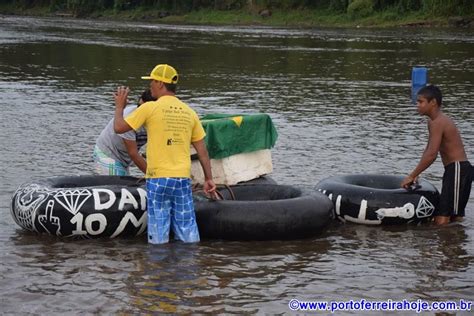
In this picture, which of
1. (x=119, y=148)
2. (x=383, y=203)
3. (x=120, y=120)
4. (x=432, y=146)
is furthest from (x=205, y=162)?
(x=432, y=146)

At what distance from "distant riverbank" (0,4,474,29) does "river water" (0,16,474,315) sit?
106 feet

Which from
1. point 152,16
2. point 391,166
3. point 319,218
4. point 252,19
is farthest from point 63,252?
point 152,16

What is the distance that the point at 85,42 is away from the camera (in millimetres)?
47844

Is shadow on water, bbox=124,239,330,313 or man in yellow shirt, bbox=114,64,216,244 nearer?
shadow on water, bbox=124,239,330,313

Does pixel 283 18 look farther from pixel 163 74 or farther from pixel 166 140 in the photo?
pixel 166 140

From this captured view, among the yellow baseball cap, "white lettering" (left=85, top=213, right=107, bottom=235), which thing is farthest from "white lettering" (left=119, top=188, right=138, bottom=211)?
the yellow baseball cap

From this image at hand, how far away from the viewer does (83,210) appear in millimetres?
9531

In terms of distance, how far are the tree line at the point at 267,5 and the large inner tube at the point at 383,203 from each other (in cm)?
6029

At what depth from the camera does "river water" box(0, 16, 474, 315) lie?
8.09 m

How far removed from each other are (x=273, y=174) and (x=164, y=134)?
5.08m

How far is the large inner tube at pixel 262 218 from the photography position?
9680mm

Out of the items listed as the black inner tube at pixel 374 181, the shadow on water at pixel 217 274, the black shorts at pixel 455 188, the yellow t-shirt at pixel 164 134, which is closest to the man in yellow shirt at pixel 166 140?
the yellow t-shirt at pixel 164 134

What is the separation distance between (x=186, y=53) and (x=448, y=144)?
30.4 m

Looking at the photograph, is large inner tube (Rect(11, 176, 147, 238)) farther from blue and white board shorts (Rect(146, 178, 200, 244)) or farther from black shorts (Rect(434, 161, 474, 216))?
black shorts (Rect(434, 161, 474, 216))
